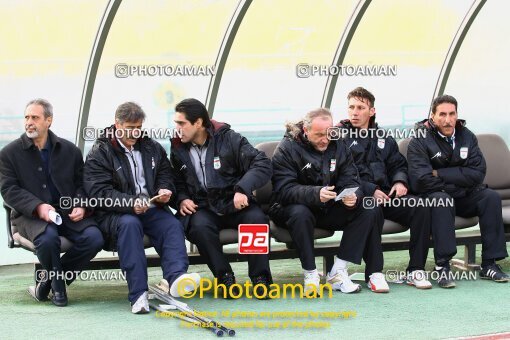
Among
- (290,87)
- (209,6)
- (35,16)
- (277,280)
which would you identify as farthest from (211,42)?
(277,280)

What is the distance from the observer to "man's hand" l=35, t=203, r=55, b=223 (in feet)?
20.2

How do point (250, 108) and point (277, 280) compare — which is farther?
point (250, 108)

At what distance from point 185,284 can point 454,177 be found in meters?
2.46

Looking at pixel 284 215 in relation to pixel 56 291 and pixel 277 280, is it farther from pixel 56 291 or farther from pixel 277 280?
pixel 56 291

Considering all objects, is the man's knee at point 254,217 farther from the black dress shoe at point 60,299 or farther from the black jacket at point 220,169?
the black dress shoe at point 60,299

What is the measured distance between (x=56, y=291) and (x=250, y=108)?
1112 inches

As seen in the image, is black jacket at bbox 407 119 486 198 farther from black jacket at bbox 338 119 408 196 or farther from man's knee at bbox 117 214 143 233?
man's knee at bbox 117 214 143 233

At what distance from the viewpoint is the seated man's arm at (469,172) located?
7.22 metres

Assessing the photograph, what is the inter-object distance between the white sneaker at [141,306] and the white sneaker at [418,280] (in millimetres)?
2118

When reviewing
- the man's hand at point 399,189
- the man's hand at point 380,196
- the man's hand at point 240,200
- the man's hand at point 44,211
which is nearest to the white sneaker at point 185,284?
the man's hand at point 240,200

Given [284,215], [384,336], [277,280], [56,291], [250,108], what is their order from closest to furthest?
[384,336]
[56,291]
[284,215]
[277,280]
[250,108]

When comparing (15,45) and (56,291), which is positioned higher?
(15,45)

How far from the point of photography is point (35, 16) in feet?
115

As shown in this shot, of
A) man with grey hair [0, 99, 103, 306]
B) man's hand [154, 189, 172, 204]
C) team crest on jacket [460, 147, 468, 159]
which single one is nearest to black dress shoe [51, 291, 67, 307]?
man with grey hair [0, 99, 103, 306]
